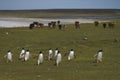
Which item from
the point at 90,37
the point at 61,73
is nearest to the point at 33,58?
the point at 61,73

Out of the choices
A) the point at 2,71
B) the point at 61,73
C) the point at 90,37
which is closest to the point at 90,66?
the point at 61,73

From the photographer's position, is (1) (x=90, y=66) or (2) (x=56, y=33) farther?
(2) (x=56, y=33)

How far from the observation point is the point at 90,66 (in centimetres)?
3195

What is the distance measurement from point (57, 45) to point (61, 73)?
15850 millimetres

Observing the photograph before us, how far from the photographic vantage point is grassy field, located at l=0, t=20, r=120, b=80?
90.8 ft

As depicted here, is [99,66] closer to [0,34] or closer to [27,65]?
[27,65]

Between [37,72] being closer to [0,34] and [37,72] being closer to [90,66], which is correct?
[90,66]

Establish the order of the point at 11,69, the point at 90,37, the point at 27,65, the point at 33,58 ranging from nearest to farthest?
the point at 11,69 < the point at 27,65 < the point at 33,58 < the point at 90,37

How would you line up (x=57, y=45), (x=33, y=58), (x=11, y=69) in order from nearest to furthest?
(x=11, y=69) < (x=33, y=58) < (x=57, y=45)

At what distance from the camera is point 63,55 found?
126ft

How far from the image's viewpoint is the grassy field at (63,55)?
90.8ft

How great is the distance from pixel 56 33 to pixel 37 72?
24.3 metres

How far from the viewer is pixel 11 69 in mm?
30766

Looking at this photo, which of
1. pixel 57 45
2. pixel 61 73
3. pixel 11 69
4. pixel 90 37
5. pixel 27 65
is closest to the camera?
pixel 61 73
